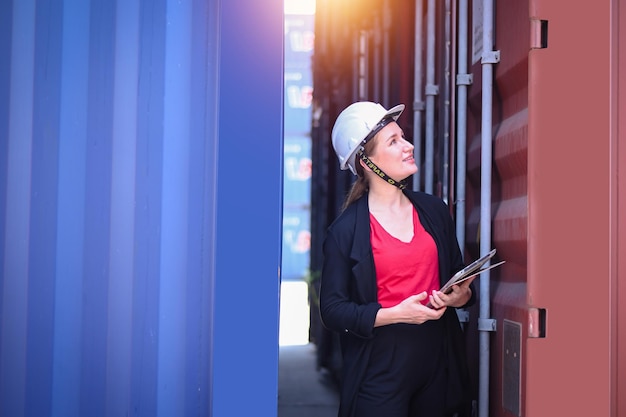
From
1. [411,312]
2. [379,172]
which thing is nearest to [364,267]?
[411,312]

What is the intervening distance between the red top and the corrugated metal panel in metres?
0.66

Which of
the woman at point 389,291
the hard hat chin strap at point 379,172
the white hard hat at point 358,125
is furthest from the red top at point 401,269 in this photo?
the white hard hat at point 358,125

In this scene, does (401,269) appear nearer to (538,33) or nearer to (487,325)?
(487,325)

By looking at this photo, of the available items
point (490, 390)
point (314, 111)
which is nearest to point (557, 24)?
point (490, 390)

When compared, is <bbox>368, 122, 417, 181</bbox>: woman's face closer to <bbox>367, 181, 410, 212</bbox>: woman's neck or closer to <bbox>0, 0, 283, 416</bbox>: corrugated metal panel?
<bbox>367, 181, 410, 212</bbox>: woman's neck

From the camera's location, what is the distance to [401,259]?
2645 mm

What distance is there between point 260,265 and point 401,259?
0.70 meters

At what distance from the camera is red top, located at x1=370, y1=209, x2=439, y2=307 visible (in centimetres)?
264

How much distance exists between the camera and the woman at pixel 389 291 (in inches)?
103

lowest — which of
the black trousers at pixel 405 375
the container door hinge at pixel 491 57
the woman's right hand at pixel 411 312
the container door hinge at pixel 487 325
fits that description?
the black trousers at pixel 405 375

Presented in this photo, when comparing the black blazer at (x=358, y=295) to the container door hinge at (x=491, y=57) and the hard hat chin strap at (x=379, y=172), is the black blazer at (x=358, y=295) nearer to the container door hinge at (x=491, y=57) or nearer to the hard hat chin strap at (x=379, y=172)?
the hard hat chin strap at (x=379, y=172)

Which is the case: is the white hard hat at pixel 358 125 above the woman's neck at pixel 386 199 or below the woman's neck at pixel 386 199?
above

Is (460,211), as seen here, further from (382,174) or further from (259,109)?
(259,109)

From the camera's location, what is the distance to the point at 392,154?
274 cm
